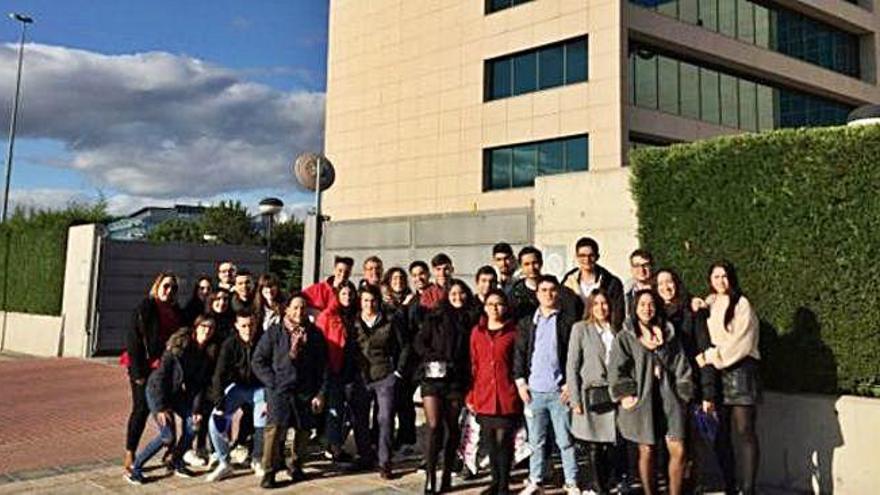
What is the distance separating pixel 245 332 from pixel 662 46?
70.5 feet

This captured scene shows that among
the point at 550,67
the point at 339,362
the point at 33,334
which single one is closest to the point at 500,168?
the point at 550,67

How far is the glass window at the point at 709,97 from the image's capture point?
26125 millimetres

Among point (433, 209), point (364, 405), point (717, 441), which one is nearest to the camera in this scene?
point (717, 441)

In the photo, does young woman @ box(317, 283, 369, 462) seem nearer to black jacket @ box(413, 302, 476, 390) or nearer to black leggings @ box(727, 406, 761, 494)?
black jacket @ box(413, 302, 476, 390)

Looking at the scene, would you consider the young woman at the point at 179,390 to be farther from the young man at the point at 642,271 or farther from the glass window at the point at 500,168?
the glass window at the point at 500,168

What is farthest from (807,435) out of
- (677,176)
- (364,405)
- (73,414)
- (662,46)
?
(662,46)

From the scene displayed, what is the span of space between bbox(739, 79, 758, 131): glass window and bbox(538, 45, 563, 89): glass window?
8044 millimetres

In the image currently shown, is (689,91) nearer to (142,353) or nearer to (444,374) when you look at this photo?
(444,374)

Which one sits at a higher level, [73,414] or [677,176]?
[677,176]

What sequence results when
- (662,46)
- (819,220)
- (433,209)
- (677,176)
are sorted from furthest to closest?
(433,209) → (662,46) → (677,176) → (819,220)

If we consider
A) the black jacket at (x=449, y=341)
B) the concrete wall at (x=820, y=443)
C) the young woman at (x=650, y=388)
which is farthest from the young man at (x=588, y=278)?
the concrete wall at (x=820, y=443)

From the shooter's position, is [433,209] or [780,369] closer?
[780,369]

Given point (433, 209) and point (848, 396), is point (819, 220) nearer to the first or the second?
point (848, 396)

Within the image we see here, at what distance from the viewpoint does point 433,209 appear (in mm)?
26953
